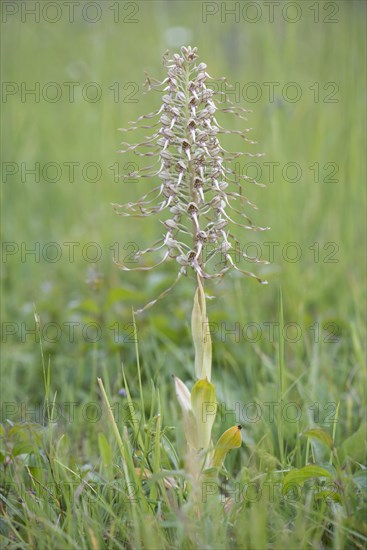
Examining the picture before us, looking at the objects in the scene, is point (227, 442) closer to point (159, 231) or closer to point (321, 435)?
point (321, 435)

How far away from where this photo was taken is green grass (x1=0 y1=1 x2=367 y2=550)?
1736 mm

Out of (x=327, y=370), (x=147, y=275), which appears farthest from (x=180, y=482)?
(x=147, y=275)

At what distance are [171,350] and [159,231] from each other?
5.41 feet

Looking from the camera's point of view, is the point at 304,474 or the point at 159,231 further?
the point at 159,231

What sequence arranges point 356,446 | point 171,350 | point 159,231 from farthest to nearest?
point 159,231 < point 171,350 < point 356,446

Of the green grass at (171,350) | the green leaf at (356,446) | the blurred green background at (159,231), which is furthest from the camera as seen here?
the blurred green background at (159,231)

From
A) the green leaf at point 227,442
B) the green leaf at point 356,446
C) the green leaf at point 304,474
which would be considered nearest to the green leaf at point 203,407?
the green leaf at point 227,442

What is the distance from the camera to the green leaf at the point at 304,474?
1.74 m

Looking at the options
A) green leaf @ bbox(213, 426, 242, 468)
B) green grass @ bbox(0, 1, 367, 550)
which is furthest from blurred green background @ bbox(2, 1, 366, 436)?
green leaf @ bbox(213, 426, 242, 468)

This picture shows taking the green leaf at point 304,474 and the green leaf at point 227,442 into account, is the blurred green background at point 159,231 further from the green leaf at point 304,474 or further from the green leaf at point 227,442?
the green leaf at point 304,474

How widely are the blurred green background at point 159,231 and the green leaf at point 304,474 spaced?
1.87 feet

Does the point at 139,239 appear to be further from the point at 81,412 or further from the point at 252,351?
the point at 81,412

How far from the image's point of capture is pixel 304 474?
1762 mm

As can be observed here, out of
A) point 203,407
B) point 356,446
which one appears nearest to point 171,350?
point 356,446
